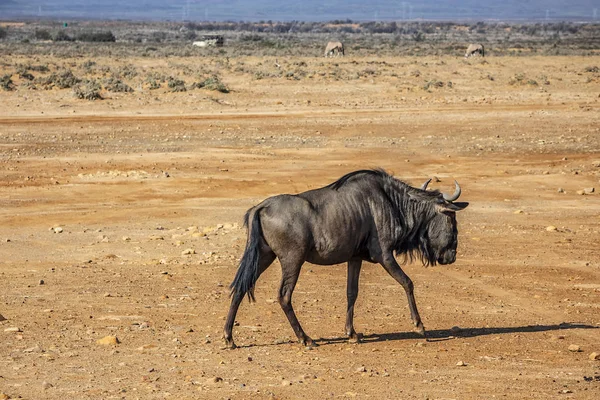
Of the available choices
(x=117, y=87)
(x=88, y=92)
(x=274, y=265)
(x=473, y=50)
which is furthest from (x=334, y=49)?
(x=274, y=265)

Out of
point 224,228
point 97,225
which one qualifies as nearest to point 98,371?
point 224,228

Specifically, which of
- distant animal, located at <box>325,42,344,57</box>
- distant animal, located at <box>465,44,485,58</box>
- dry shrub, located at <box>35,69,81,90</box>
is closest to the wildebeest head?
dry shrub, located at <box>35,69,81,90</box>

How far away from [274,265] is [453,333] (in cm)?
397

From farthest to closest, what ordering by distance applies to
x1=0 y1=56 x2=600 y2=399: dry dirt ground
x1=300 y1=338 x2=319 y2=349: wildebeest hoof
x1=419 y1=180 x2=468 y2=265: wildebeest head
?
1. x1=419 y1=180 x2=468 y2=265: wildebeest head
2. x1=300 y1=338 x2=319 y2=349: wildebeest hoof
3. x1=0 y1=56 x2=600 y2=399: dry dirt ground

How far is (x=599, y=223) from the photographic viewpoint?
56.6ft

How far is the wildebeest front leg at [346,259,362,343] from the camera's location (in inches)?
393

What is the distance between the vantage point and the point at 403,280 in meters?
10.1

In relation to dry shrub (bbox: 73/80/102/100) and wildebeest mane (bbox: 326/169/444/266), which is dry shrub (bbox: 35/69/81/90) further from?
wildebeest mane (bbox: 326/169/444/266)

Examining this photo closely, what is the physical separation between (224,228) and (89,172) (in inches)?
291

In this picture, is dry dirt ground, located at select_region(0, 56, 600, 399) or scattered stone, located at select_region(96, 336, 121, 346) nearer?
dry dirt ground, located at select_region(0, 56, 600, 399)

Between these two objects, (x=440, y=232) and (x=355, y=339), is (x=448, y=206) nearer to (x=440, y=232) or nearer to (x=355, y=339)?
(x=440, y=232)

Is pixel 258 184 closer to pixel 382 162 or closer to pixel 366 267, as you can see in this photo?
pixel 382 162

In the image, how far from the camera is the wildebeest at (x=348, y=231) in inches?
379

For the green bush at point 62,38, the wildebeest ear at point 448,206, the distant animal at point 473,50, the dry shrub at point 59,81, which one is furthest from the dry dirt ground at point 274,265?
the green bush at point 62,38
